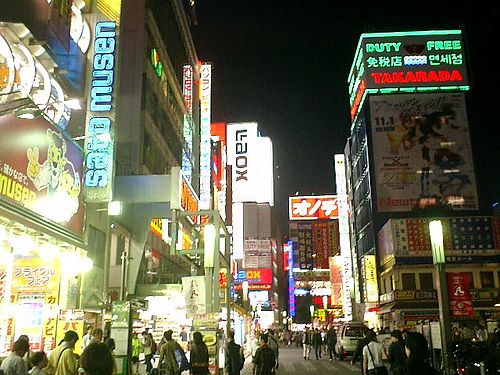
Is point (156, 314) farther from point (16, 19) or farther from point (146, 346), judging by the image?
point (16, 19)

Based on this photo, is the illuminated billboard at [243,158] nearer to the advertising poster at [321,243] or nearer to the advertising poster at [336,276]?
the advertising poster at [321,243]

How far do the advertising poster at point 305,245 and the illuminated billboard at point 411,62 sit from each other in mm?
31438

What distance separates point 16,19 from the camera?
11.0 metres

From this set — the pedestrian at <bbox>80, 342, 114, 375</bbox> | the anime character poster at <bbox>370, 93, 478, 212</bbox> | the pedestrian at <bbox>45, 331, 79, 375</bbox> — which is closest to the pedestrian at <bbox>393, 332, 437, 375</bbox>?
the pedestrian at <bbox>80, 342, 114, 375</bbox>

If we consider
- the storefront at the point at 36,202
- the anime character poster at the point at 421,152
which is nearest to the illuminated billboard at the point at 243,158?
the anime character poster at the point at 421,152

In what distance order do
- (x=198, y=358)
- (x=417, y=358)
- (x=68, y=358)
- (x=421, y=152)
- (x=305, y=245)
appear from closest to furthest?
1. (x=417, y=358)
2. (x=68, y=358)
3. (x=198, y=358)
4. (x=421, y=152)
5. (x=305, y=245)

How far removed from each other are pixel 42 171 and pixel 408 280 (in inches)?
1336

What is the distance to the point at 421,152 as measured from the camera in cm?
5034

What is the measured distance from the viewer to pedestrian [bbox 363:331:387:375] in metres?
11.3

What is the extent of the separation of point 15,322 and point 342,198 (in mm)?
53559

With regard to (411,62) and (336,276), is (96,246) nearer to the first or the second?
(411,62)

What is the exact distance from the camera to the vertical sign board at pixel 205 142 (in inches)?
1587

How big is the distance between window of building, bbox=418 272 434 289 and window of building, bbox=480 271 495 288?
3.49 meters

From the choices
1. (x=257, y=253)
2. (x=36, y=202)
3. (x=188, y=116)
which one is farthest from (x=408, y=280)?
(x=257, y=253)
